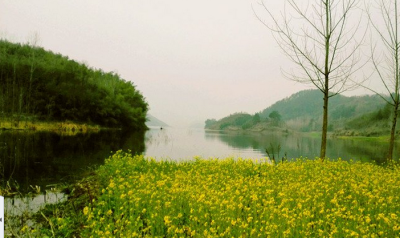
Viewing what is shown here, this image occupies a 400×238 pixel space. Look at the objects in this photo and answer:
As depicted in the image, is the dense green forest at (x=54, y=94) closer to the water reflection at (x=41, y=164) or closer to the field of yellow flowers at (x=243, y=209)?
the water reflection at (x=41, y=164)

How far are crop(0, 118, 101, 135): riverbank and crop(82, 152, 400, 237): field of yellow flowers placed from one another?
1525 inches

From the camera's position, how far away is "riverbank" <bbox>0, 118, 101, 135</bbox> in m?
46.9

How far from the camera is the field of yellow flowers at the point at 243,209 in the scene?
7.39 meters

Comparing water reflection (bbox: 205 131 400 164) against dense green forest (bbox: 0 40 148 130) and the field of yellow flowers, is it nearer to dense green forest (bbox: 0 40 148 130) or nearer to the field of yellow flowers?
the field of yellow flowers

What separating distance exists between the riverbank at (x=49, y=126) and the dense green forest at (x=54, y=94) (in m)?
2.14

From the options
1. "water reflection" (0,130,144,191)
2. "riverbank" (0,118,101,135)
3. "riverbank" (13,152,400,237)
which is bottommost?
"water reflection" (0,130,144,191)

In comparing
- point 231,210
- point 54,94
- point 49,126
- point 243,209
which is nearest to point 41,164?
point 243,209

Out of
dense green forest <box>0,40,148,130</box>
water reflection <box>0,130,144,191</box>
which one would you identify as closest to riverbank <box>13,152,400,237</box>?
water reflection <box>0,130,144,191</box>

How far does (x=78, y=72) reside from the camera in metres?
79.0

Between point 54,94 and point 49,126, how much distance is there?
40.3 feet

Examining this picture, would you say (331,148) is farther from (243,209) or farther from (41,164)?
(243,209)

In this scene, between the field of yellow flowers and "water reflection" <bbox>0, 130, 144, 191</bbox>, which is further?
"water reflection" <bbox>0, 130, 144, 191</bbox>

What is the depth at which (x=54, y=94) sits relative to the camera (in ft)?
222

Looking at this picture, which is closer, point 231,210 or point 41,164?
point 231,210
